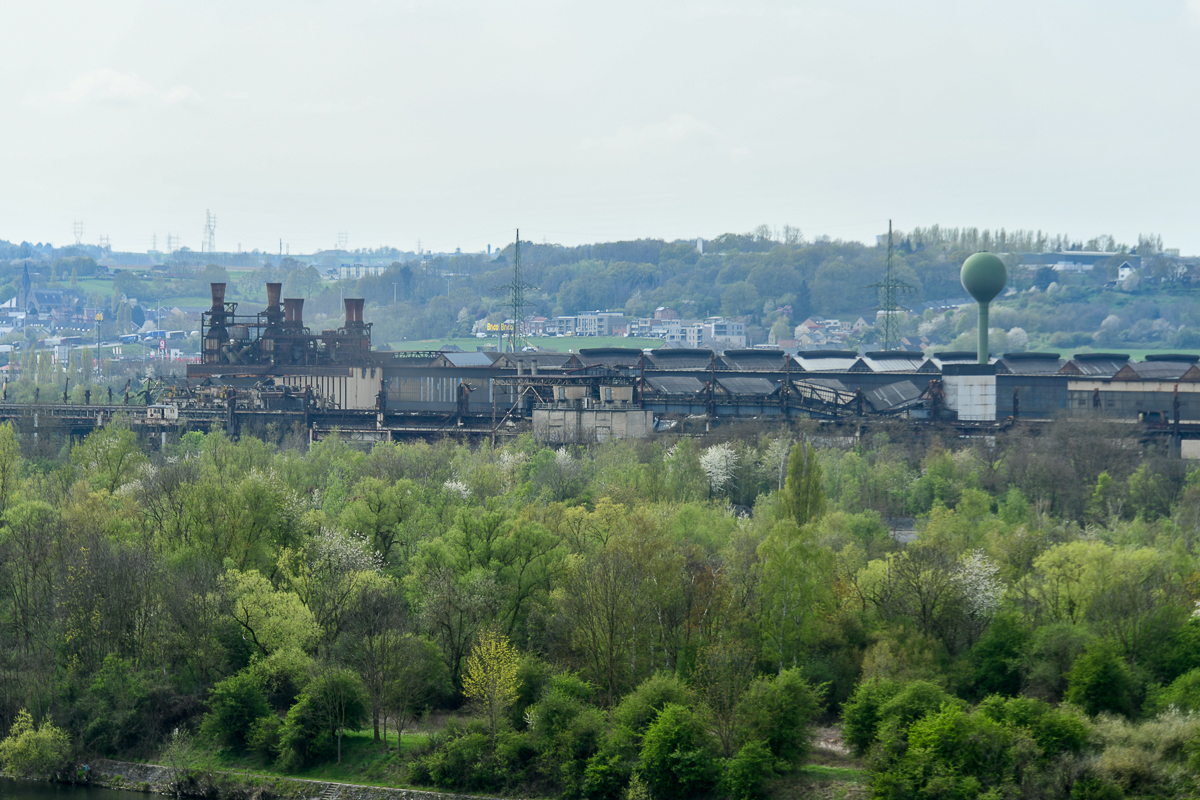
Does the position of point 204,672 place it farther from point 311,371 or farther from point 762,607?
point 311,371

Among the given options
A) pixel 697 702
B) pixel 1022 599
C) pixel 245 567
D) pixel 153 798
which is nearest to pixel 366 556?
pixel 245 567

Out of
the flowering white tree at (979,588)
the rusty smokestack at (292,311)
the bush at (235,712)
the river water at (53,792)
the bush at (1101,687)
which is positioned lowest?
the river water at (53,792)

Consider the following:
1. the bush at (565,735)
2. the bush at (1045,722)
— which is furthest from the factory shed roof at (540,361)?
the bush at (1045,722)

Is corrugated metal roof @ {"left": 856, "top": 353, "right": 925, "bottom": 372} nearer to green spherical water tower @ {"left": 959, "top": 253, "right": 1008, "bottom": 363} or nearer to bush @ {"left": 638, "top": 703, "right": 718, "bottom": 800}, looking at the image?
green spherical water tower @ {"left": 959, "top": 253, "right": 1008, "bottom": 363}

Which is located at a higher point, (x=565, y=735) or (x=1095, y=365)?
(x=1095, y=365)

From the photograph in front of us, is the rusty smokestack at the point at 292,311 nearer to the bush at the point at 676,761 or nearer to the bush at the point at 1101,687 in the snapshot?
the bush at the point at 676,761

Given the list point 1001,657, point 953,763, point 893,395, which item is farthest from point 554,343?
point 953,763

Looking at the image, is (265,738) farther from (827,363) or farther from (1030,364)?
(1030,364)
